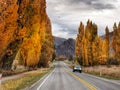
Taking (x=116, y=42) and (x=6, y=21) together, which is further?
(x=116, y=42)

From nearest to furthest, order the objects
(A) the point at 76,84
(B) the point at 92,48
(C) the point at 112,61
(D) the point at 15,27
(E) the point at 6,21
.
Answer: (A) the point at 76,84
(E) the point at 6,21
(D) the point at 15,27
(B) the point at 92,48
(C) the point at 112,61

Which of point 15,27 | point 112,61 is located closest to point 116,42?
point 112,61

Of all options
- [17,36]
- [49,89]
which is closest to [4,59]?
[17,36]

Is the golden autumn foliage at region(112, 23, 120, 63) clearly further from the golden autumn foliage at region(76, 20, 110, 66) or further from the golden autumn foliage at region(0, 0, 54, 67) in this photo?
the golden autumn foliage at region(0, 0, 54, 67)

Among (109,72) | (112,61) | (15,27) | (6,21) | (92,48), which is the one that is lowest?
(109,72)

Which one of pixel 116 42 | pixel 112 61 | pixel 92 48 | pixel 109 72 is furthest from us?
pixel 116 42

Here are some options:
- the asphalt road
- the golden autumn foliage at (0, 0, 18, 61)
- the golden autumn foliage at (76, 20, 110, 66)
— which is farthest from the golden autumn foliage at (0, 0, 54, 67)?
the golden autumn foliage at (76, 20, 110, 66)

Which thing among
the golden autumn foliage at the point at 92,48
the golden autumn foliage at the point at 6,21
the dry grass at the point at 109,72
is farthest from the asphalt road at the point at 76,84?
the golden autumn foliage at the point at 92,48

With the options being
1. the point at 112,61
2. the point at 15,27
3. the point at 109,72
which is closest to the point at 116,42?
the point at 112,61

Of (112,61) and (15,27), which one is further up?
(15,27)

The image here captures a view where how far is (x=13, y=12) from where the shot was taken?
3456cm

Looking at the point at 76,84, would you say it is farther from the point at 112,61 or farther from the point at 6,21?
the point at 112,61

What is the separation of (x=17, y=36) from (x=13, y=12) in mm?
5416

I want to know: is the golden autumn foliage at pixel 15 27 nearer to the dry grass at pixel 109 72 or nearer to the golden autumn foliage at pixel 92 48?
the dry grass at pixel 109 72
